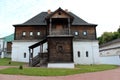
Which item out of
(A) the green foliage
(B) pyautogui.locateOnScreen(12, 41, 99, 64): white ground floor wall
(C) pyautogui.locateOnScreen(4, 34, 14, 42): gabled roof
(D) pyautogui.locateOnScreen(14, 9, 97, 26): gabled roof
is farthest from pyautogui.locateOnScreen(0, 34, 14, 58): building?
(A) the green foliage

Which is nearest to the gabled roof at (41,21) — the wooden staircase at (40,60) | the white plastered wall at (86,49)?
the white plastered wall at (86,49)

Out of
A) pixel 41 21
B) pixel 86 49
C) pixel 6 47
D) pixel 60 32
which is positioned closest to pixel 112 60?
pixel 86 49

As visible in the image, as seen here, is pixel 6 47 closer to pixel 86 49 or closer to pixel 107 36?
pixel 86 49

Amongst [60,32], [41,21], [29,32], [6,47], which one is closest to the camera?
[60,32]

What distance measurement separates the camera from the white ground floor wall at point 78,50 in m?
34.6

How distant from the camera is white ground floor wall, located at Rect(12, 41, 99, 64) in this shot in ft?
114

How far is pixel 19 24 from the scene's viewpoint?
116ft

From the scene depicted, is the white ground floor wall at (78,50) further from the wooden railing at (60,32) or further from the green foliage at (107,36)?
the green foliage at (107,36)

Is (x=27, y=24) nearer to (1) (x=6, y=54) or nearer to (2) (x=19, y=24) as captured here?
(2) (x=19, y=24)

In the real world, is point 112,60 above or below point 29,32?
below

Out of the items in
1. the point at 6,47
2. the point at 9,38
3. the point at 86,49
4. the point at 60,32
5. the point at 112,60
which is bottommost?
the point at 112,60

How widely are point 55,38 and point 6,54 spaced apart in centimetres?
3099

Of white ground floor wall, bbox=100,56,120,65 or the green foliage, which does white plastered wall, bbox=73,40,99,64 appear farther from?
the green foliage

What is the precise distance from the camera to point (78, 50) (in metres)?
34.9
